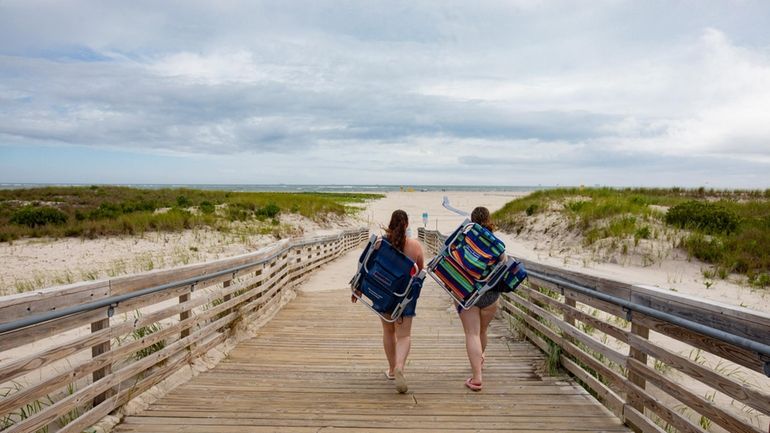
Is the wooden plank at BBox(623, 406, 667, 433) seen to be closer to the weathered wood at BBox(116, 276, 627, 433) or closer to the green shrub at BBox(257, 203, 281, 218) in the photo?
the weathered wood at BBox(116, 276, 627, 433)

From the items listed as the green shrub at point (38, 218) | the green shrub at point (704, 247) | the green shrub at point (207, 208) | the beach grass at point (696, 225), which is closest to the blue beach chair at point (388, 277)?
the beach grass at point (696, 225)

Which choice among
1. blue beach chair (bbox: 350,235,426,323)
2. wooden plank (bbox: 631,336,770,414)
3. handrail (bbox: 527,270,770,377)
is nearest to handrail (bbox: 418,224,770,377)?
handrail (bbox: 527,270,770,377)

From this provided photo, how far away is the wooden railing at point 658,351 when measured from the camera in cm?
265

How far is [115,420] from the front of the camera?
3.64m

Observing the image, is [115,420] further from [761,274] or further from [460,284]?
[761,274]

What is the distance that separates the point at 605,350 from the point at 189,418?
11.6ft

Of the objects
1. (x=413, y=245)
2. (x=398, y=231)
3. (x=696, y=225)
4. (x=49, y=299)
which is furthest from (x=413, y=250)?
(x=696, y=225)

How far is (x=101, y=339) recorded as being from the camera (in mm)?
3535

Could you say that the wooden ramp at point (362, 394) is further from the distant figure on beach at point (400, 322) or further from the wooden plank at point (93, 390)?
the wooden plank at point (93, 390)

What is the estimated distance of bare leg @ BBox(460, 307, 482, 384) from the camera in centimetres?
449

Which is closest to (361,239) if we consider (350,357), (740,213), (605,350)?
(740,213)

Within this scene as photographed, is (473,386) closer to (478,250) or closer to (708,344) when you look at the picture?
(478,250)

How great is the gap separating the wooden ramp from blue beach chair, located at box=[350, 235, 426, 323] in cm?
83

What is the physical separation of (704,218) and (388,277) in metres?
13.8
